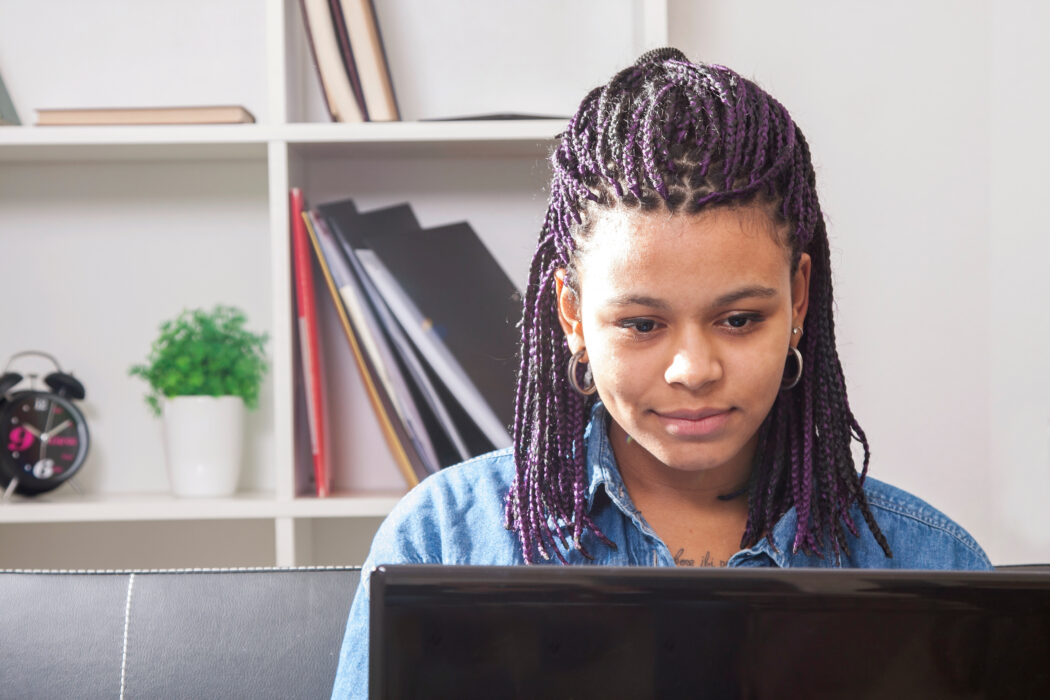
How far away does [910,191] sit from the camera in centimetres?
152

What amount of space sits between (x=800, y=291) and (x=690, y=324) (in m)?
0.17

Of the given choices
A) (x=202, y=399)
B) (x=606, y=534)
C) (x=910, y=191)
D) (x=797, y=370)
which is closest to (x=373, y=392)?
(x=202, y=399)

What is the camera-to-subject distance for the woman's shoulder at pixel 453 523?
0.93m

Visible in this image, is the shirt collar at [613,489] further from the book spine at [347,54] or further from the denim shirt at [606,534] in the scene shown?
the book spine at [347,54]

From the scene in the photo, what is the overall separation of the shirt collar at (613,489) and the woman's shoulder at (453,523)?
9 cm

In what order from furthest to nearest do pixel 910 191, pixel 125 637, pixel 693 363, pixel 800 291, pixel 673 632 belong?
pixel 910 191, pixel 125 637, pixel 800 291, pixel 693 363, pixel 673 632

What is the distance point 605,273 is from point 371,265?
0.66 meters

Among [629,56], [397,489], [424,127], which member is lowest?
[397,489]

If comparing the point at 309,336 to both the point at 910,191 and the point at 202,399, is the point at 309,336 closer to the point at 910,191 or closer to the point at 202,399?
the point at 202,399

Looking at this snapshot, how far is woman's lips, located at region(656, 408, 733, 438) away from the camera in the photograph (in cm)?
78

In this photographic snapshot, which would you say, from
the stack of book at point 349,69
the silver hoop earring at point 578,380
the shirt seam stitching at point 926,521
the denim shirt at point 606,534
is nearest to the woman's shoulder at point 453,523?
the denim shirt at point 606,534

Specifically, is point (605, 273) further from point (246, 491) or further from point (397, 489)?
point (246, 491)

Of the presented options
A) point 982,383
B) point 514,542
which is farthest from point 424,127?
point 982,383

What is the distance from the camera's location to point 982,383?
1.52m
